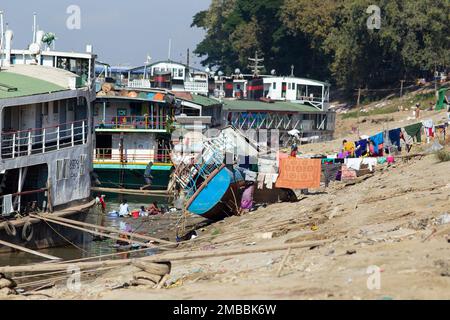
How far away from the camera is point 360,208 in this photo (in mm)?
24844

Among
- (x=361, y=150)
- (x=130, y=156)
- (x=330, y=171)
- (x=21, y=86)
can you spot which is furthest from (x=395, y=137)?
(x=21, y=86)

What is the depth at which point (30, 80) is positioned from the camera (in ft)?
96.3

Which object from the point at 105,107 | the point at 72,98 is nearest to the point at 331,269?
the point at 72,98

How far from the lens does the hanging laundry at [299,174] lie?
31.1m

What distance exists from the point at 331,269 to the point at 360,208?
28.4 feet

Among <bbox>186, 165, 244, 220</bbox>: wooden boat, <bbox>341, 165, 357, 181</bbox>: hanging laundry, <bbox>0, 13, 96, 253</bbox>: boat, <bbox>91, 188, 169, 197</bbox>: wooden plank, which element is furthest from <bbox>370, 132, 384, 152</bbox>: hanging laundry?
<bbox>0, 13, 96, 253</bbox>: boat

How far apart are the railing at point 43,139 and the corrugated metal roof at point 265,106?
30.1 meters

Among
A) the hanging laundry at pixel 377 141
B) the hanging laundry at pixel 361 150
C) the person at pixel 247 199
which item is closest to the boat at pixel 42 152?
the person at pixel 247 199

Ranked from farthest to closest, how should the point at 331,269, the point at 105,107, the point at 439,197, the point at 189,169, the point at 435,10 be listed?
the point at 435,10 < the point at 105,107 < the point at 189,169 < the point at 439,197 < the point at 331,269

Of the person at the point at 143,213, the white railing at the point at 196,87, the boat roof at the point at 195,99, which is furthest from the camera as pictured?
the white railing at the point at 196,87

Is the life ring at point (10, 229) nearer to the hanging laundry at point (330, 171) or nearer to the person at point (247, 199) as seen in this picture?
the person at point (247, 199)

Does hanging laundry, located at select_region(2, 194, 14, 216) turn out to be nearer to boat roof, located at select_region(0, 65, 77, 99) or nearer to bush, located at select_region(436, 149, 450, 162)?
boat roof, located at select_region(0, 65, 77, 99)

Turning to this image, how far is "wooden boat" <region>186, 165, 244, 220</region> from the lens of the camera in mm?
29922
